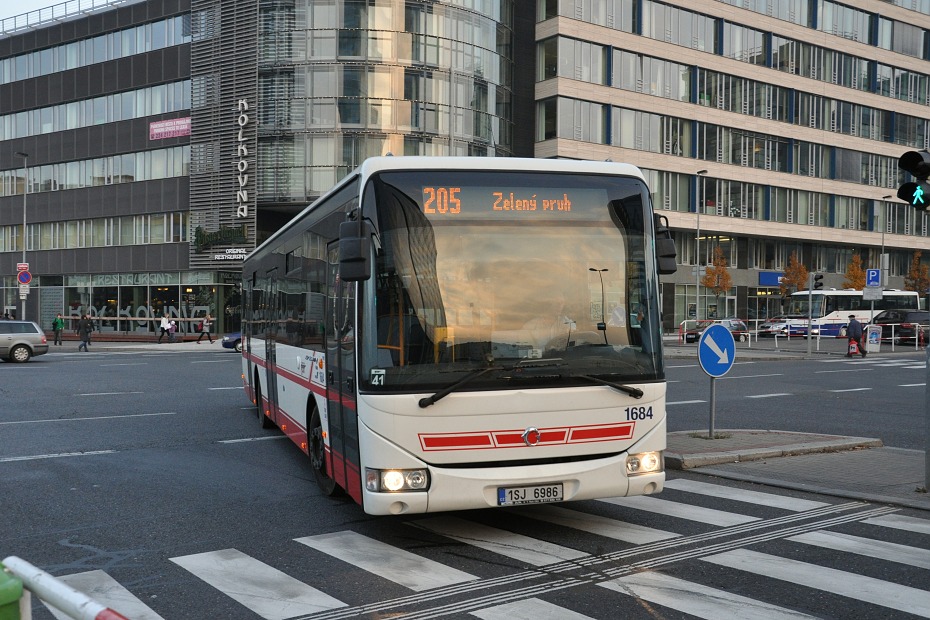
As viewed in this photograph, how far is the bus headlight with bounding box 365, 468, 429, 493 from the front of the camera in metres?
6.52

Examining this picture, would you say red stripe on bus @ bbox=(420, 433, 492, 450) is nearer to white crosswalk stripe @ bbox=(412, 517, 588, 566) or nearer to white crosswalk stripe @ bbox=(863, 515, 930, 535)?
white crosswalk stripe @ bbox=(412, 517, 588, 566)

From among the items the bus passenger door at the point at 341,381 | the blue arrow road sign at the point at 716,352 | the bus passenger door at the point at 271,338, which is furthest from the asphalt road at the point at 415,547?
the blue arrow road sign at the point at 716,352

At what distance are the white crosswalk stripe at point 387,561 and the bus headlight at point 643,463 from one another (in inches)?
63.4

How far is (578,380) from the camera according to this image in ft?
22.2

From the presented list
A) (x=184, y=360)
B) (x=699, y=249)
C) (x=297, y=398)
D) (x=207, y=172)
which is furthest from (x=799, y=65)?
(x=297, y=398)

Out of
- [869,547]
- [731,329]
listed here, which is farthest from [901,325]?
[869,547]

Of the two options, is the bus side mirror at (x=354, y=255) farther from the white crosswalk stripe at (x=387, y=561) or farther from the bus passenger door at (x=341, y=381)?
the white crosswalk stripe at (x=387, y=561)

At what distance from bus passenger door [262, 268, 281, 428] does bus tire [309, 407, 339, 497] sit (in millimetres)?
2730

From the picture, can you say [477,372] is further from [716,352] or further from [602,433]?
[716,352]

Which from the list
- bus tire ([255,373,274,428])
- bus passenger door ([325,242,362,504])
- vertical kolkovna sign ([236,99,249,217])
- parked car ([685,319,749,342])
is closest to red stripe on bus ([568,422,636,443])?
bus passenger door ([325,242,362,504])

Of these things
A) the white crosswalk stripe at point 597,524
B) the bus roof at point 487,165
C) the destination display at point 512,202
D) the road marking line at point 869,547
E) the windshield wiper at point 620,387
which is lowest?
the white crosswalk stripe at point 597,524

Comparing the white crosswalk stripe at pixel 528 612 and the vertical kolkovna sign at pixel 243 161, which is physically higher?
the vertical kolkovna sign at pixel 243 161

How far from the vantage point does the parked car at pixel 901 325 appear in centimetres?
4724

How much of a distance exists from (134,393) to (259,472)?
10397 mm
